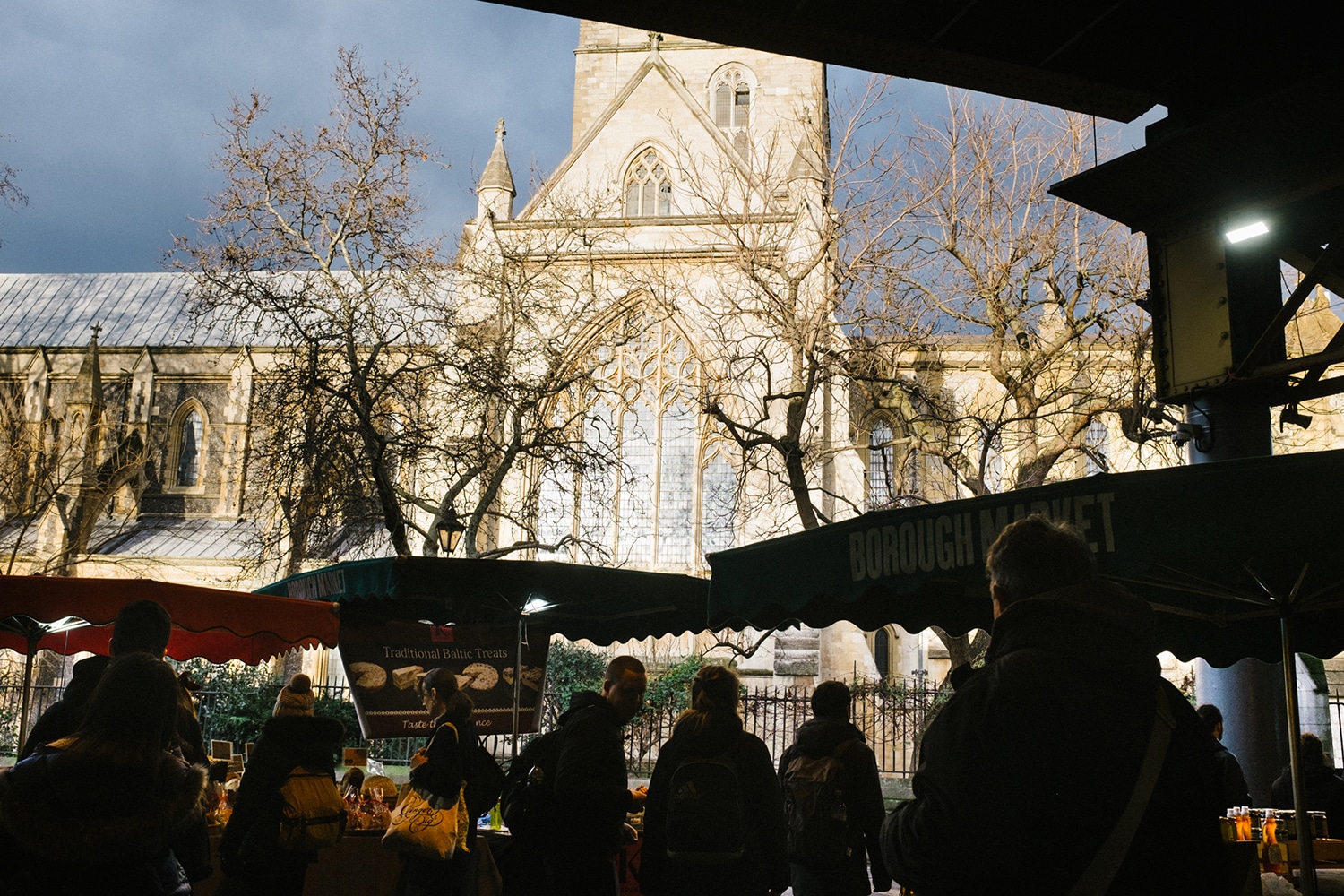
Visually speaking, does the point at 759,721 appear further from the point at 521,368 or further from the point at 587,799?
the point at 587,799

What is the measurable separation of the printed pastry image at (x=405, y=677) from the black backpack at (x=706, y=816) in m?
4.60

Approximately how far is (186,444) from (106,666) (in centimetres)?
3432

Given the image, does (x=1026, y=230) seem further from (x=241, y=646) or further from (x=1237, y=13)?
(x=241, y=646)

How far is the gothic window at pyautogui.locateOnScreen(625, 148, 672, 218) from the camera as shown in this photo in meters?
27.8

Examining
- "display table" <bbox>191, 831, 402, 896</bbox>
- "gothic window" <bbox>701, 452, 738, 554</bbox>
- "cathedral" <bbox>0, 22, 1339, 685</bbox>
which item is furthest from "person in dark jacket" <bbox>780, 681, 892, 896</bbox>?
"gothic window" <bbox>701, 452, 738, 554</bbox>

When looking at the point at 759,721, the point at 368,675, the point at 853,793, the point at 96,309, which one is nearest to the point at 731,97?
the point at 759,721

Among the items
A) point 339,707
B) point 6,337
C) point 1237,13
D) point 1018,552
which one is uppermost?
point 6,337

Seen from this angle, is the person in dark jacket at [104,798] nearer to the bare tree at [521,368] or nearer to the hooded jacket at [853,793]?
the hooded jacket at [853,793]

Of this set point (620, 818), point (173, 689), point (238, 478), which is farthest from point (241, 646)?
point (238, 478)

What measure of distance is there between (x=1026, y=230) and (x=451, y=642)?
10.8 m

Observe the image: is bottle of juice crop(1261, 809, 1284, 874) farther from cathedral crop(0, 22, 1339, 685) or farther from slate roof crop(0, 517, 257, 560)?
slate roof crop(0, 517, 257, 560)

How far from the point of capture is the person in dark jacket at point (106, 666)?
436cm

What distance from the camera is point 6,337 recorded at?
37.8 meters

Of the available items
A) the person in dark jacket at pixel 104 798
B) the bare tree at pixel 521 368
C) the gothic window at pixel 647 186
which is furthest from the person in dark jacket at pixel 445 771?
the gothic window at pixel 647 186
